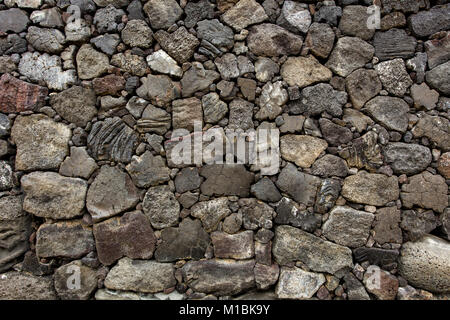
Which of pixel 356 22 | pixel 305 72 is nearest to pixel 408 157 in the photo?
pixel 305 72

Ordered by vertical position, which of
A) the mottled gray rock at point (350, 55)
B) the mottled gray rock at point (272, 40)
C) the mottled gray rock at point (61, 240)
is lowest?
the mottled gray rock at point (61, 240)

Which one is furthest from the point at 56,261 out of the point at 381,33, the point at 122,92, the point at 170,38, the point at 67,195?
the point at 381,33

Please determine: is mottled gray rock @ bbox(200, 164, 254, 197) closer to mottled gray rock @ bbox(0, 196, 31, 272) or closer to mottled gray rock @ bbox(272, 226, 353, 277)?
mottled gray rock @ bbox(272, 226, 353, 277)

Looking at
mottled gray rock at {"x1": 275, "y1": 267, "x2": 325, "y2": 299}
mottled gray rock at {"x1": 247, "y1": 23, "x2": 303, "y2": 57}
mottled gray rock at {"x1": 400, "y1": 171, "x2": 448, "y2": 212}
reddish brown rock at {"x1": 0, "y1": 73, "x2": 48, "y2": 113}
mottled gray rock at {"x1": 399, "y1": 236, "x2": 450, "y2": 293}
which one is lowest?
mottled gray rock at {"x1": 275, "y1": 267, "x2": 325, "y2": 299}

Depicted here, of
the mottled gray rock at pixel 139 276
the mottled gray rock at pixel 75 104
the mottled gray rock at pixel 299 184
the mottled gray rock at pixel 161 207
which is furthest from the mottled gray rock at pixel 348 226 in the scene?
the mottled gray rock at pixel 75 104

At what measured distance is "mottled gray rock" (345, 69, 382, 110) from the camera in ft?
8.67

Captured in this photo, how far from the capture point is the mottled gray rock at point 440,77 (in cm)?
261

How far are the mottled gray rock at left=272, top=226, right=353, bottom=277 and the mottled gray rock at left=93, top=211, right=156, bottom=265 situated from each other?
1.20 m

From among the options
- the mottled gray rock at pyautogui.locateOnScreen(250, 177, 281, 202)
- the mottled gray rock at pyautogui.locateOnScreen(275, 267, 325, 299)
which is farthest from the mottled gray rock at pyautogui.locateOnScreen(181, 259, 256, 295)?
the mottled gray rock at pyautogui.locateOnScreen(250, 177, 281, 202)

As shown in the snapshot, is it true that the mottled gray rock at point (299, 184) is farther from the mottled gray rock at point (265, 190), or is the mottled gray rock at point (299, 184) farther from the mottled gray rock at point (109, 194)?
the mottled gray rock at point (109, 194)

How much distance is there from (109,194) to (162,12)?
172 centimetres

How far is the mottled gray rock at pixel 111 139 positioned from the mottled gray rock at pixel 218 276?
1.22m

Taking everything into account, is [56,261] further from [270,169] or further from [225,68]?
[225,68]

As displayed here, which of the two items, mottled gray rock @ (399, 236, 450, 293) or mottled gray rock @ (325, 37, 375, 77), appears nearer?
mottled gray rock @ (399, 236, 450, 293)
